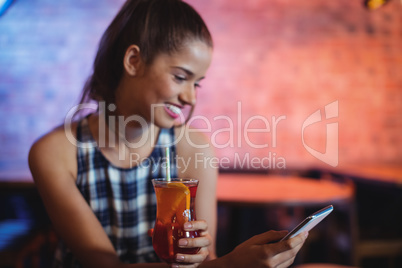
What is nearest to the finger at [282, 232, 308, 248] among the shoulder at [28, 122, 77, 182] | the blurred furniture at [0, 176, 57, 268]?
the shoulder at [28, 122, 77, 182]

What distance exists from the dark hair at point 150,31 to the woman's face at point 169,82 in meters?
0.03

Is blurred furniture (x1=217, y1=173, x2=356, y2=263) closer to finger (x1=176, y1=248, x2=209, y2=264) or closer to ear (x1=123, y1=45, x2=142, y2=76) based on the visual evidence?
ear (x1=123, y1=45, x2=142, y2=76)

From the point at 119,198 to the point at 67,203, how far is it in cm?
24

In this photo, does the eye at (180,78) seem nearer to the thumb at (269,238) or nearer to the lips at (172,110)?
the lips at (172,110)

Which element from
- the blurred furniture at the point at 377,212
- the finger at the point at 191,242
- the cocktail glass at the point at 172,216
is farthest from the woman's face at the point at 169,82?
the blurred furniture at the point at 377,212

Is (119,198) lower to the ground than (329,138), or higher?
lower

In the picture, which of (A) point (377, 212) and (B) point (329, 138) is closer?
(A) point (377, 212)

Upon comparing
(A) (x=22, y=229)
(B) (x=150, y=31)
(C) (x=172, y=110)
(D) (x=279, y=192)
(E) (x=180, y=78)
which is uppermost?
(B) (x=150, y=31)

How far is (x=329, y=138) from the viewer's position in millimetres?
4363

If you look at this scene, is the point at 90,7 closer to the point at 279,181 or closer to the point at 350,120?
the point at 279,181

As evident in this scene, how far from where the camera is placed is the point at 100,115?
1616mm

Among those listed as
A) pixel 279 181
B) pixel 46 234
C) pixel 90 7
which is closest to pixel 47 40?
pixel 90 7

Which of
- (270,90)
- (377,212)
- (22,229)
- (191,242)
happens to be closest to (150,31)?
(191,242)

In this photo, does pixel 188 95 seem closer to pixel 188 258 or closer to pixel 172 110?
pixel 172 110
